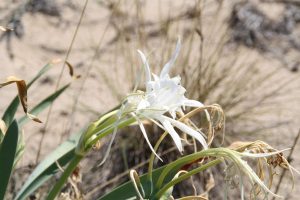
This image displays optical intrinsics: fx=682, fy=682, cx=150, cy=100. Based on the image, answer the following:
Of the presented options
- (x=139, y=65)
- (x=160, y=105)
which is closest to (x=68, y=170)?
(x=160, y=105)

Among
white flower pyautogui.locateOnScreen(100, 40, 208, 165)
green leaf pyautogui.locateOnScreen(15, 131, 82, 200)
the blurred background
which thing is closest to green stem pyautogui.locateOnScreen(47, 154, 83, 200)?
white flower pyautogui.locateOnScreen(100, 40, 208, 165)

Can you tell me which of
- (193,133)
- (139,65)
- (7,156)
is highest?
(193,133)

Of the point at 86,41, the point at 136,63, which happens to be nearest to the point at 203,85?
the point at 136,63

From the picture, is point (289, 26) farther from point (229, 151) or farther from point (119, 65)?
point (229, 151)

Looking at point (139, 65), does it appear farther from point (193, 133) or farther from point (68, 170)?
point (193, 133)

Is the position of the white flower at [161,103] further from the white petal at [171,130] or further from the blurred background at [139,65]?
the blurred background at [139,65]

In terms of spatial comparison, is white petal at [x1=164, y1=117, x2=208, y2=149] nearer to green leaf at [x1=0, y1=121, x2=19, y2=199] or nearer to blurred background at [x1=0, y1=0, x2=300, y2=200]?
green leaf at [x1=0, y1=121, x2=19, y2=199]
